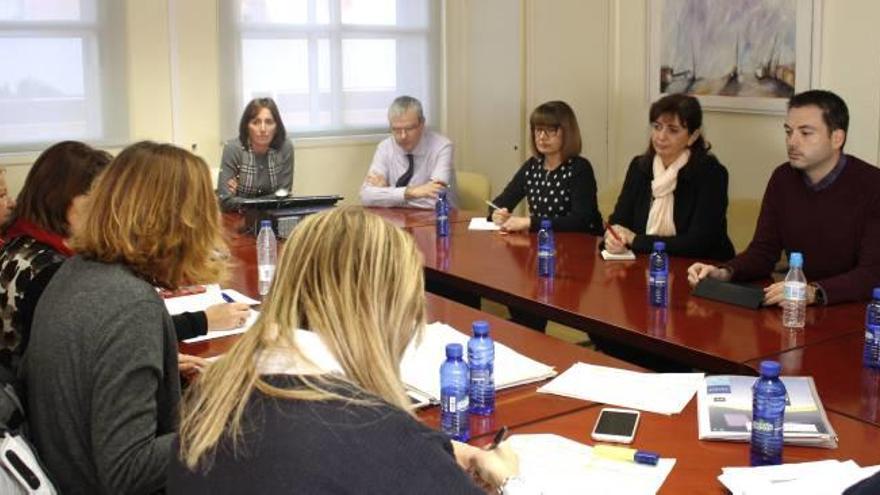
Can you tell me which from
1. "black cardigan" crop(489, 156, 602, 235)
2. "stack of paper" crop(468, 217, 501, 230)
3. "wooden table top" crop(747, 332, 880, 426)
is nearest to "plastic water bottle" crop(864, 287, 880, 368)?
"wooden table top" crop(747, 332, 880, 426)

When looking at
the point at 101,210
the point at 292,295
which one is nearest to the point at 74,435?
the point at 101,210

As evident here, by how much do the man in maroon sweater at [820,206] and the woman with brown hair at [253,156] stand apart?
2773 mm

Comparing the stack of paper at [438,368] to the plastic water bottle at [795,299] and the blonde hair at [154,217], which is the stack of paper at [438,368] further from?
the plastic water bottle at [795,299]

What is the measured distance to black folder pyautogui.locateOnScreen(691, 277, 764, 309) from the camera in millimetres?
2835

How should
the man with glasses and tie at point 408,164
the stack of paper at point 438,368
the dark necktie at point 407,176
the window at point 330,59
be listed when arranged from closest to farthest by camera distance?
1. the stack of paper at point 438,368
2. the man with glasses and tie at point 408,164
3. the dark necktie at point 407,176
4. the window at point 330,59

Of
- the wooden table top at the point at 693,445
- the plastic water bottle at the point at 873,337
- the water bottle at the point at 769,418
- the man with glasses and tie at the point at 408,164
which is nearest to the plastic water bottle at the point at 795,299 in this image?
the plastic water bottle at the point at 873,337

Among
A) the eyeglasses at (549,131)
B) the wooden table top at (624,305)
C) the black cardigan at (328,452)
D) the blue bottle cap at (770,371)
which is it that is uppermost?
the eyeglasses at (549,131)

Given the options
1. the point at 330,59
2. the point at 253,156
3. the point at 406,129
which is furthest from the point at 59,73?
the point at 406,129

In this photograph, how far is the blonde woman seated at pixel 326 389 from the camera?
114 centimetres

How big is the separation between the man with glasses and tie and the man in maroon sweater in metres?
1.97

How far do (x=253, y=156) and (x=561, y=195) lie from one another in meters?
1.73

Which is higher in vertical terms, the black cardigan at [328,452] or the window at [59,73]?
the window at [59,73]

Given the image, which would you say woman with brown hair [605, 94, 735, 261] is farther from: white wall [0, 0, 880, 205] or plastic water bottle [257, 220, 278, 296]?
plastic water bottle [257, 220, 278, 296]

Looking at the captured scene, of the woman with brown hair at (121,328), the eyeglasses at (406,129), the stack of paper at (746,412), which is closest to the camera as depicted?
the woman with brown hair at (121,328)
